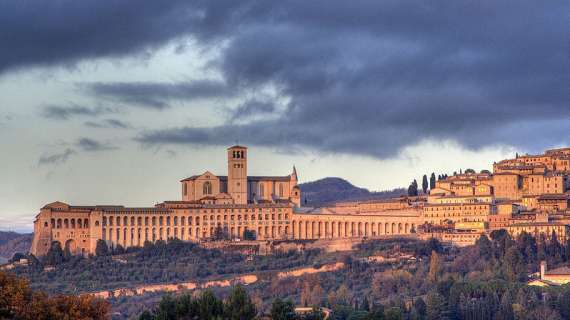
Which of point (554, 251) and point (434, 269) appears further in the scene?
point (554, 251)

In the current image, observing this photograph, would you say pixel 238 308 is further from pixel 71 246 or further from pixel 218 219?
pixel 218 219

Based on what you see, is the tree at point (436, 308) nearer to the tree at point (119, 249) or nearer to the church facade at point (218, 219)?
the church facade at point (218, 219)

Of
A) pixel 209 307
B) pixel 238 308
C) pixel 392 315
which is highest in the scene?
pixel 209 307

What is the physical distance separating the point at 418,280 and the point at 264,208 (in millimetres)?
19051

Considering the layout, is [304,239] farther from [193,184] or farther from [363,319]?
[363,319]

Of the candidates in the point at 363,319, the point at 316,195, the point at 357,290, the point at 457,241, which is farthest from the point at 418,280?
the point at 316,195

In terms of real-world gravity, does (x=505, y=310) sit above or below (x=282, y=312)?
below

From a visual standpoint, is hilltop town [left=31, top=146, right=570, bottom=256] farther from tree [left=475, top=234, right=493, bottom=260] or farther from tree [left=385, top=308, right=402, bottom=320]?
tree [left=385, top=308, right=402, bottom=320]

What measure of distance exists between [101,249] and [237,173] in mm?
16216

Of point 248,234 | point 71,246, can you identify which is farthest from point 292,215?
point 71,246

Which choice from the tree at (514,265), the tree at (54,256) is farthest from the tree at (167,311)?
the tree at (54,256)

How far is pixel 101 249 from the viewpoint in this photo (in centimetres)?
10544

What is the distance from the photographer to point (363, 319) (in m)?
70.9

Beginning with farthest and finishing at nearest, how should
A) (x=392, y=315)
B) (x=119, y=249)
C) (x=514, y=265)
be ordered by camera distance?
(x=119, y=249)
(x=514, y=265)
(x=392, y=315)
